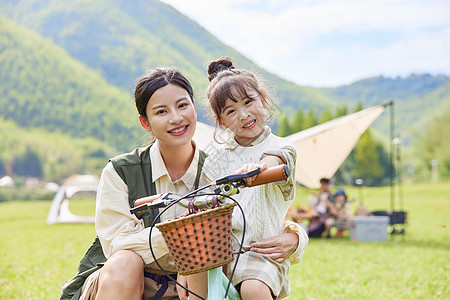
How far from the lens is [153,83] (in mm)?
2648

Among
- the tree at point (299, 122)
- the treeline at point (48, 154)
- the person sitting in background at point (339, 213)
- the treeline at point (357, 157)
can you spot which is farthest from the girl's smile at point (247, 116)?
the tree at point (299, 122)

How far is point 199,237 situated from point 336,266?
548 cm

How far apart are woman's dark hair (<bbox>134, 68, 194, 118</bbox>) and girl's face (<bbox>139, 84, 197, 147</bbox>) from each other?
3 cm

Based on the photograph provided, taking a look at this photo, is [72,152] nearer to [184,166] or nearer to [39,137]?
Result: [39,137]

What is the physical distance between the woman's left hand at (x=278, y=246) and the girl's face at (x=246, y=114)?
53 cm

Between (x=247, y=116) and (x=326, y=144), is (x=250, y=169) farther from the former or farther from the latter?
(x=326, y=144)

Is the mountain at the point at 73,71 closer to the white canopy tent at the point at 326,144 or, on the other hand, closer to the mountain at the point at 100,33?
the mountain at the point at 100,33

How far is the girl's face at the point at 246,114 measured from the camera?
2.57m

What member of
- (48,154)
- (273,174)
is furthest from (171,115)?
(48,154)

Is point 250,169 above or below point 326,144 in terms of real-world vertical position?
below

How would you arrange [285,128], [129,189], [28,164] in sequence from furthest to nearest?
[28,164], [285,128], [129,189]

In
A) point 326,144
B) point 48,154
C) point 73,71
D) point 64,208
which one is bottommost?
point 64,208

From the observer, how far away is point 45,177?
44.4 metres

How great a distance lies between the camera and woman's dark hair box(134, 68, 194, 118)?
8.70ft
